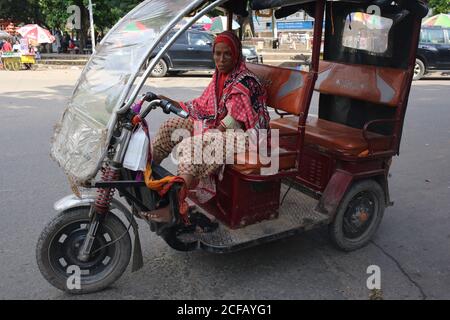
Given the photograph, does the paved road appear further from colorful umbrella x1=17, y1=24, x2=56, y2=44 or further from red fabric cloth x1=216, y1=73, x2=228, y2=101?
colorful umbrella x1=17, y1=24, x2=56, y2=44

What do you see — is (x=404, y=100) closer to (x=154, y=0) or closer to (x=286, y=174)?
(x=286, y=174)

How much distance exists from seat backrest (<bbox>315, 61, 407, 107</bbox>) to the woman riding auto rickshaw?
0.4 inches

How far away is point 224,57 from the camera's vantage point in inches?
124

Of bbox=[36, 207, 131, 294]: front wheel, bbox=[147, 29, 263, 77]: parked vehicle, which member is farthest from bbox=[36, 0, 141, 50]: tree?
bbox=[36, 207, 131, 294]: front wheel

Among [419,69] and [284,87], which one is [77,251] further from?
[419,69]

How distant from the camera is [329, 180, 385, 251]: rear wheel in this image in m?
3.40

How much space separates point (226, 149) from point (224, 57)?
0.67 m

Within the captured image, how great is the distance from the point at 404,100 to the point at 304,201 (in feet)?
3.55

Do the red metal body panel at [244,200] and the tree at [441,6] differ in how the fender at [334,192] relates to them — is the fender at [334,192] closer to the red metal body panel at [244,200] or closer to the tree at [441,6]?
the red metal body panel at [244,200]

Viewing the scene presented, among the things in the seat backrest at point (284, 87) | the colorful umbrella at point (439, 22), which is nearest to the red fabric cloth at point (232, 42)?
the seat backrest at point (284, 87)

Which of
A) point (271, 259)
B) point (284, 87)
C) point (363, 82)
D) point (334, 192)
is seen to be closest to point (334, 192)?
point (334, 192)

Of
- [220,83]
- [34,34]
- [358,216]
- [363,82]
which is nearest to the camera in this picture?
[220,83]
